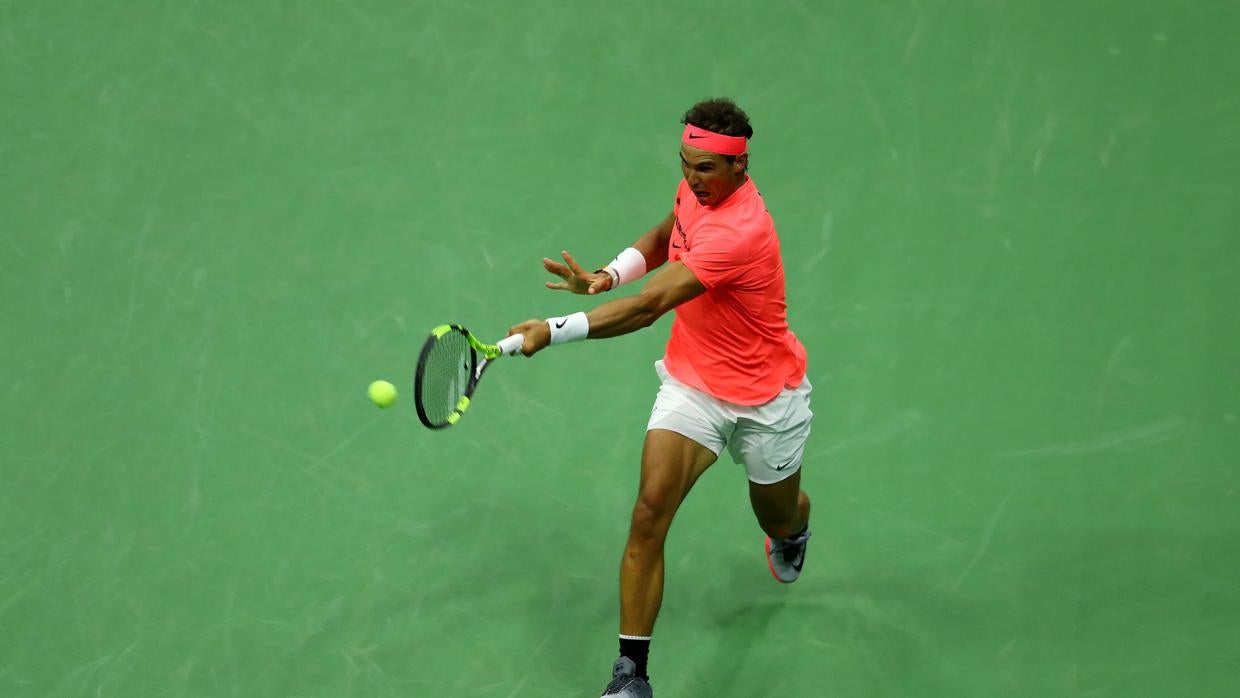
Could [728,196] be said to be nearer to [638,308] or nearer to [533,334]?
[638,308]

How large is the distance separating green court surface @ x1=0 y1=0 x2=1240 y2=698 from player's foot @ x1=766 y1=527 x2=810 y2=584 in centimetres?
9

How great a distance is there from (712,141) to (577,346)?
183 centimetres

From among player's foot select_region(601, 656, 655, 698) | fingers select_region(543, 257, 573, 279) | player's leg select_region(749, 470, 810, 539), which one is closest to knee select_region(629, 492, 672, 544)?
player's foot select_region(601, 656, 655, 698)

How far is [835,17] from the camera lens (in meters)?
6.68

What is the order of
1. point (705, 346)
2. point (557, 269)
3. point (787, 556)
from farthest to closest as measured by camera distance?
point (787, 556)
point (705, 346)
point (557, 269)

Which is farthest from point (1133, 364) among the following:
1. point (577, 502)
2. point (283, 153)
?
point (283, 153)

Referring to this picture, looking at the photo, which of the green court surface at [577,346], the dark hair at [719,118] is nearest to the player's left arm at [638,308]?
the dark hair at [719,118]

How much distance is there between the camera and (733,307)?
14.8 ft

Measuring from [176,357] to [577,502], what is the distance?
5.99 feet

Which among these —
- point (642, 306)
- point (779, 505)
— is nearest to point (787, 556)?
point (779, 505)

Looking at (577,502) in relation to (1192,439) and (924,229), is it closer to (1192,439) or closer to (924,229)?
(924,229)

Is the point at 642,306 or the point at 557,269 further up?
the point at 557,269

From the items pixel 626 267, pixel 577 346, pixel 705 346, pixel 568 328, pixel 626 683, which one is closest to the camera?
pixel 568 328

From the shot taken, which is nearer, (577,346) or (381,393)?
(381,393)
